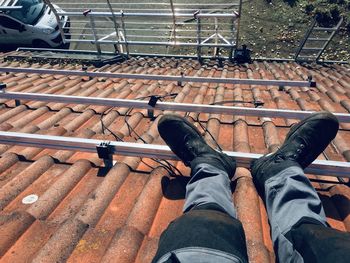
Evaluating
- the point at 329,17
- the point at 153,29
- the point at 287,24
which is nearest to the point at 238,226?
the point at 153,29

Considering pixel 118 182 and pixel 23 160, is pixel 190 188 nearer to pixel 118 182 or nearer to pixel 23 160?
pixel 118 182

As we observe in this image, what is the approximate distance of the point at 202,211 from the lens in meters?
1.66

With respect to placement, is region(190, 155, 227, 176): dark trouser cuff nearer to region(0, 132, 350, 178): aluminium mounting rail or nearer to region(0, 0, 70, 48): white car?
region(0, 132, 350, 178): aluminium mounting rail

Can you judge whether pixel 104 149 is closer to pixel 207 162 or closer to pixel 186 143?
pixel 186 143

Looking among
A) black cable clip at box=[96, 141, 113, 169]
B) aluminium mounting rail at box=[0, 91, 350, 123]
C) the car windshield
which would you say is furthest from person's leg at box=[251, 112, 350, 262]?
the car windshield

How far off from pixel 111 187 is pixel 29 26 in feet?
36.6

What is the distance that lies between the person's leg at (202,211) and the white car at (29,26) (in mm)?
10766

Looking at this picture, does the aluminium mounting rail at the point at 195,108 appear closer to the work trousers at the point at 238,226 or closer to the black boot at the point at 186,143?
the black boot at the point at 186,143

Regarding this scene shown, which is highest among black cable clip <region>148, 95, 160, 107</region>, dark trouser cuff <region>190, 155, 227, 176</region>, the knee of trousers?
the knee of trousers

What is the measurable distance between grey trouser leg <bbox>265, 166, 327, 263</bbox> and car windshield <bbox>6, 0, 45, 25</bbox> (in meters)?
12.0

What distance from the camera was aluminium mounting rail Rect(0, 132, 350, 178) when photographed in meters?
2.04

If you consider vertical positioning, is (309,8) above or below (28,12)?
below

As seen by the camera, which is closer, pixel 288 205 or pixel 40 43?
pixel 288 205

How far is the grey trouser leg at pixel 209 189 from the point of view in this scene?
1.79m
